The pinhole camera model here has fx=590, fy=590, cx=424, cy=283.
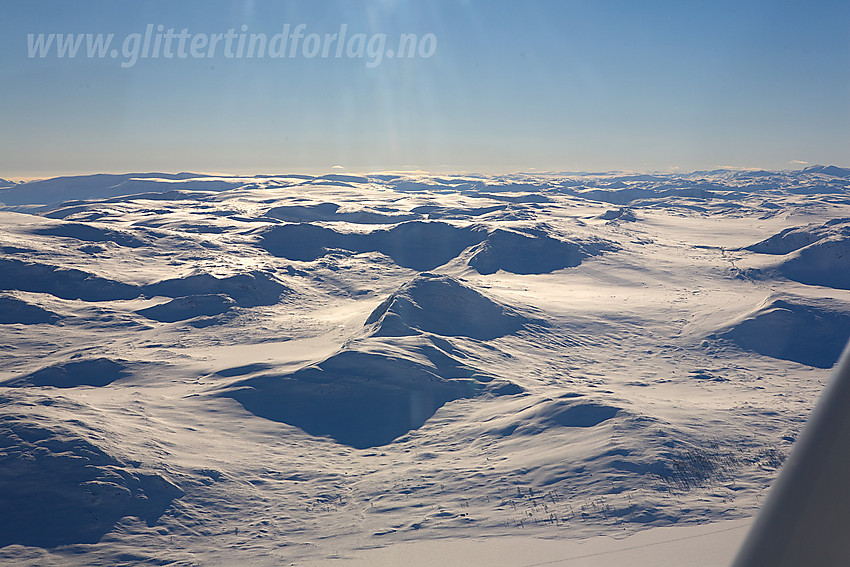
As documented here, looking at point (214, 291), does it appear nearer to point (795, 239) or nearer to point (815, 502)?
point (815, 502)

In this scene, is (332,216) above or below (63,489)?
above

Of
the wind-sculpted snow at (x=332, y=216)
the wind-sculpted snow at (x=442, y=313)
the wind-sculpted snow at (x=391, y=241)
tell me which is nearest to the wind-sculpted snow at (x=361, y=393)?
the wind-sculpted snow at (x=442, y=313)

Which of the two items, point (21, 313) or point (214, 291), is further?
point (214, 291)

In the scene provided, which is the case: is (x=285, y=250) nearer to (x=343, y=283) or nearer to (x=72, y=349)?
(x=343, y=283)

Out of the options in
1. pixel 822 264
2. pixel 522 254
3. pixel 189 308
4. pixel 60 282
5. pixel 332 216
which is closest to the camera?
pixel 189 308

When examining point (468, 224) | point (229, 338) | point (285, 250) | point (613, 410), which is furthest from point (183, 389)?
point (468, 224)

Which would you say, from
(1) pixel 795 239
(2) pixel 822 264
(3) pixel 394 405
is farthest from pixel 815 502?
(1) pixel 795 239

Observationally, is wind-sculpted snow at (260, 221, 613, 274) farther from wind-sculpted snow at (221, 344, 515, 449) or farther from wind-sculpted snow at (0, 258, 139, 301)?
wind-sculpted snow at (221, 344, 515, 449)
